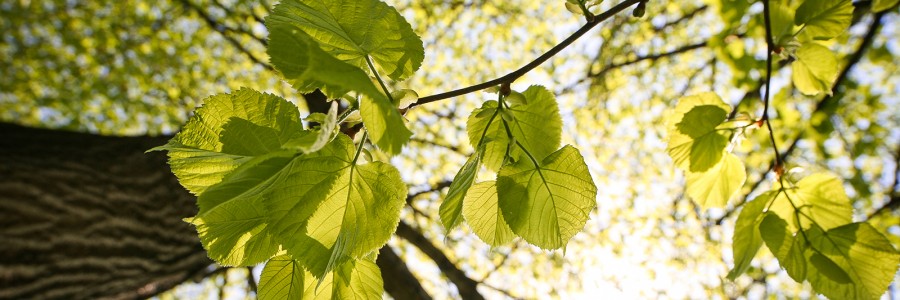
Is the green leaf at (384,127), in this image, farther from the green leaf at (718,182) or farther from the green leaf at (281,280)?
the green leaf at (718,182)

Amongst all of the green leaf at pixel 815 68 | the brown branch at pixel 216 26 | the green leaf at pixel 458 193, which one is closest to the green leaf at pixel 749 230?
the green leaf at pixel 815 68

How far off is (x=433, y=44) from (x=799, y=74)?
346 cm

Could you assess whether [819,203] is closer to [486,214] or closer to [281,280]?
[486,214]

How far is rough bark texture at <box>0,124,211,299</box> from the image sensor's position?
158cm

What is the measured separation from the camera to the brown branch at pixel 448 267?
2.19 meters

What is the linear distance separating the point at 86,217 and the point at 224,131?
1.57 m

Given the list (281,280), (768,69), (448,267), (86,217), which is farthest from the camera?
(448,267)

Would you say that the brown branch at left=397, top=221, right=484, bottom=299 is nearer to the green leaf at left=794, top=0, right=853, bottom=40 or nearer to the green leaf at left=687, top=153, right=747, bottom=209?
the green leaf at left=687, top=153, right=747, bottom=209

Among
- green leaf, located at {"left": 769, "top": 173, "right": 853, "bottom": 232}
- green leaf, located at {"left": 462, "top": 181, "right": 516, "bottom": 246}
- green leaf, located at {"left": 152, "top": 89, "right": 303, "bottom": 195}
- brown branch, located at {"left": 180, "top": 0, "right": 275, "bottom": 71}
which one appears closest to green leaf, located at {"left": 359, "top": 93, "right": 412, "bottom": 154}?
green leaf, located at {"left": 152, "top": 89, "right": 303, "bottom": 195}

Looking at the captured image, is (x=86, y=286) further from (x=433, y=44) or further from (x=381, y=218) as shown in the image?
(x=433, y=44)

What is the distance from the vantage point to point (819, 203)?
34.5 inches

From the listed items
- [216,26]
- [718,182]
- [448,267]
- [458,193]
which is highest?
[216,26]

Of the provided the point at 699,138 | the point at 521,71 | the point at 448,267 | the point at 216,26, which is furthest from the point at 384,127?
the point at 216,26

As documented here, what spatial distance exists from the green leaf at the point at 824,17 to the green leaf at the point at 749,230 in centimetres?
29
